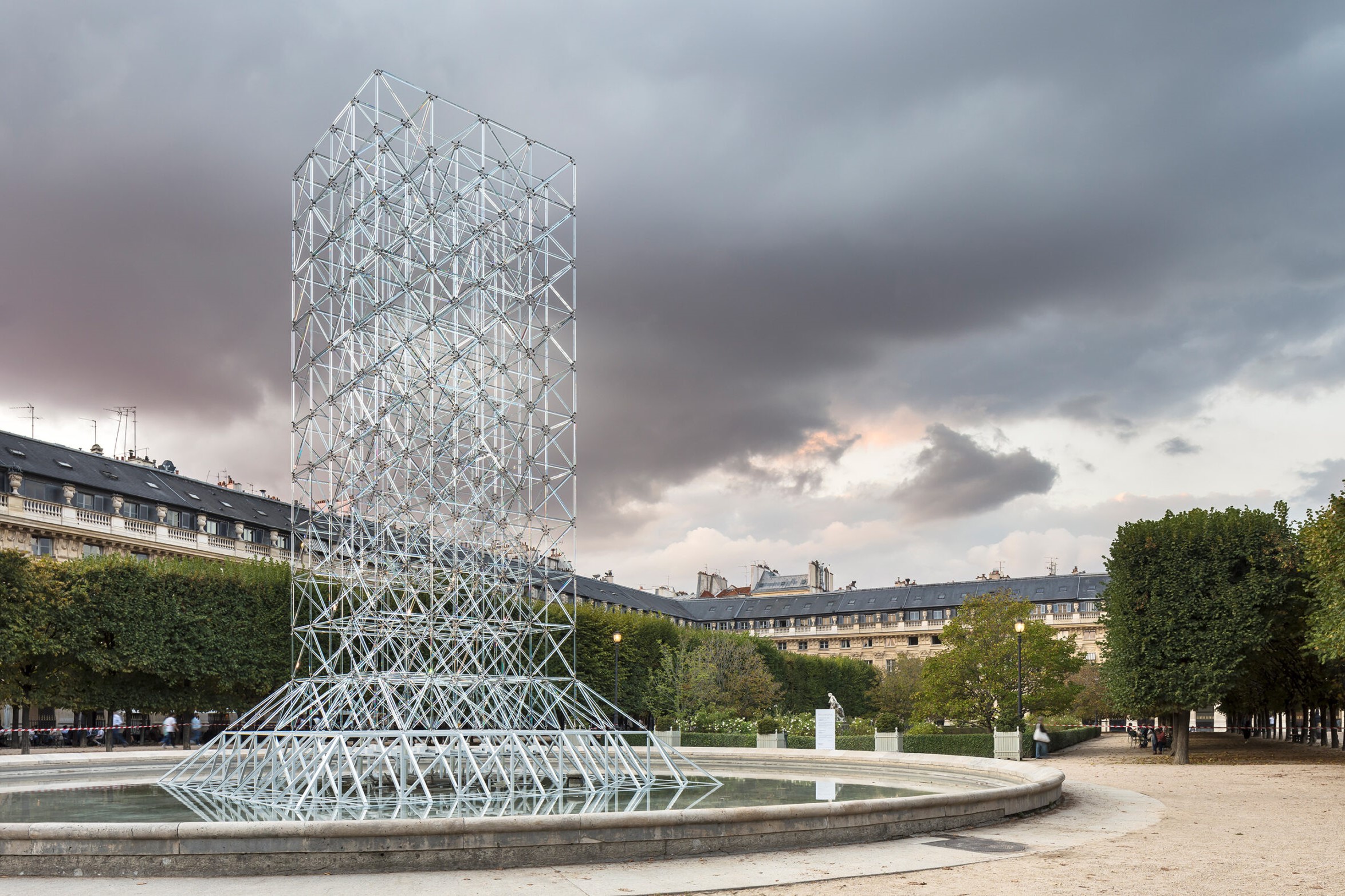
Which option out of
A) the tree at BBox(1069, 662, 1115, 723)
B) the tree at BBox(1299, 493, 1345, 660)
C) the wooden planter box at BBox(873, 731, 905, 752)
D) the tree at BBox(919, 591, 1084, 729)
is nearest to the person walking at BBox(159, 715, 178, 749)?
the wooden planter box at BBox(873, 731, 905, 752)

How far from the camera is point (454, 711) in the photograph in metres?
25.3

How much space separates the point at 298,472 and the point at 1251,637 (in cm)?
3018

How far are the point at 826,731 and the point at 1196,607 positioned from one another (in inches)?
565

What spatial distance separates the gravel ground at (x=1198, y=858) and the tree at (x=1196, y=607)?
461 inches

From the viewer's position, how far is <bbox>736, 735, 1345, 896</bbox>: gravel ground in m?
11.3

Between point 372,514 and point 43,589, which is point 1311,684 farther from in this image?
point 43,589

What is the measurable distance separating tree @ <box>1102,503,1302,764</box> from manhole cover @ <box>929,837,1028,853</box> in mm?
24005

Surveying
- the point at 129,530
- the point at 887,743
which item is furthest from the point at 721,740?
the point at 129,530

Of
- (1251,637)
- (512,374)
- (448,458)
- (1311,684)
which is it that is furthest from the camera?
(1311,684)

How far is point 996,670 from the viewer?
167 feet

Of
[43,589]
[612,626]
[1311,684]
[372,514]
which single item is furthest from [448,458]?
[1311,684]

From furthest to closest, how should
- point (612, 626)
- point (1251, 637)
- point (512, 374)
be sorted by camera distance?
point (612, 626) < point (1251, 637) < point (512, 374)

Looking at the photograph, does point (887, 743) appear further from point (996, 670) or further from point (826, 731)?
point (996, 670)

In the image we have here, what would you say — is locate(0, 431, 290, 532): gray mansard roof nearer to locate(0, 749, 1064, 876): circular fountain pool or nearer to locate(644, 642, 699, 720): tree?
locate(644, 642, 699, 720): tree
